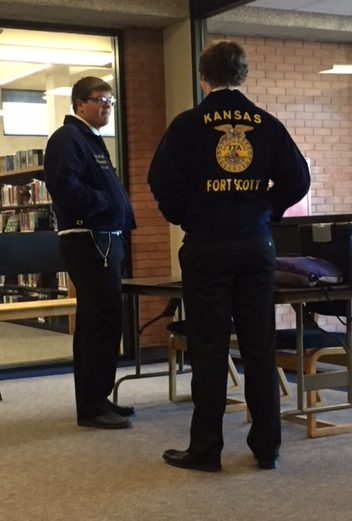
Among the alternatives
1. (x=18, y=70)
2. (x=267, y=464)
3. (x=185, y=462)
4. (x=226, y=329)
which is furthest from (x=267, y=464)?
(x=18, y=70)

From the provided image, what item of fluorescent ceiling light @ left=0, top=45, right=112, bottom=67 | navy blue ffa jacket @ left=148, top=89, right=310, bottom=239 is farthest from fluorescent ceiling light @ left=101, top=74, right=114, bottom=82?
navy blue ffa jacket @ left=148, top=89, right=310, bottom=239

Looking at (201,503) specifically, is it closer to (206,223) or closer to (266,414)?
(266,414)

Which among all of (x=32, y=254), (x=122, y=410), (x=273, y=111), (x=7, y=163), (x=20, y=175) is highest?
(x=273, y=111)

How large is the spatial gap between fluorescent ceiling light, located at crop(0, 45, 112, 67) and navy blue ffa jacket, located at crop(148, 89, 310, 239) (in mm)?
3401

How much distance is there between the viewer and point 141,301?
6.66 m

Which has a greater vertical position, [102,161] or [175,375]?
[102,161]

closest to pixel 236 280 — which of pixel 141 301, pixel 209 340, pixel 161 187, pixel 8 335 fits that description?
pixel 209 340

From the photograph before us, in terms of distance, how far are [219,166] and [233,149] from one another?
3.3 inches

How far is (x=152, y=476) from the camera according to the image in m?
3.39

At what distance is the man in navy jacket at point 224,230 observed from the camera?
10.9 feet

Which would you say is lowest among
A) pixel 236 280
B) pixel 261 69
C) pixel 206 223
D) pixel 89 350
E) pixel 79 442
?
pixel 79 442

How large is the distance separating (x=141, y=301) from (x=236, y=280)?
3.31 metres

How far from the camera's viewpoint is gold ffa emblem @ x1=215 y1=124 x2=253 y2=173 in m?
3.30

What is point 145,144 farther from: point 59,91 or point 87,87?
point 87,87
